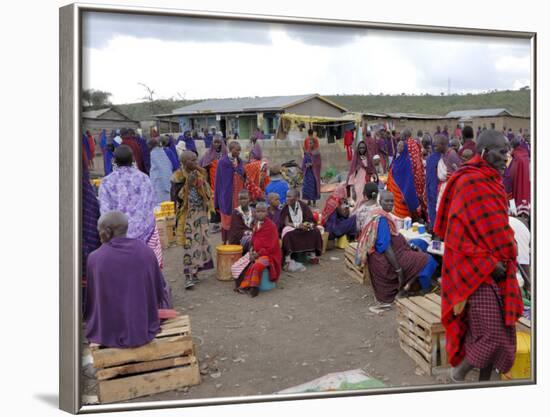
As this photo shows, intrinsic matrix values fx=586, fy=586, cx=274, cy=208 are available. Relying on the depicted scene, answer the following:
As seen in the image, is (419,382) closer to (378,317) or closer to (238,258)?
(378,317)

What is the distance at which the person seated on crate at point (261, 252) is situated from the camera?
6.42 meters

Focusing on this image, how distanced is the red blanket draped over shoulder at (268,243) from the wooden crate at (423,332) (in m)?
1.86

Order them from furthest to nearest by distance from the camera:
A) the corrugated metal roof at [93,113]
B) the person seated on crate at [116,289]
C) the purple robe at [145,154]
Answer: the purple robe at [145,154]
the person seated on crate at [116,289]
the corrugated metal roof at [93,113]

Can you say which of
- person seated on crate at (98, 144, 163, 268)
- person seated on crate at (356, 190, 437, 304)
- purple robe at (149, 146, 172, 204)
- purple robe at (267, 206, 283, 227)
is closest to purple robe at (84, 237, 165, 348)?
person seated on crate at (98, 144, 163, 268)

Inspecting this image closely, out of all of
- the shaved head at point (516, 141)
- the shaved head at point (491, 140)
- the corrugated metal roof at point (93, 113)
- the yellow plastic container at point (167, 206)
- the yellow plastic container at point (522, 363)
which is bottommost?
the yellow plastic container at point (522, 363)

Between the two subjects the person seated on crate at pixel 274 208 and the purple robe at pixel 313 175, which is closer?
the person seated on crate at pixel 274 208

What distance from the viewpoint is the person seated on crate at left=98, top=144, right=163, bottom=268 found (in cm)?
471

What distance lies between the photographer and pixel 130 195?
4.92 m

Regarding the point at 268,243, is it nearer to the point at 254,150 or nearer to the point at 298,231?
the point at 298,231

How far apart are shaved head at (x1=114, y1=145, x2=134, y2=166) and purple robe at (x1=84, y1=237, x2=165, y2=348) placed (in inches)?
35.7

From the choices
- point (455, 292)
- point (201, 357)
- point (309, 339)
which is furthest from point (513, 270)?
point (201, 357)

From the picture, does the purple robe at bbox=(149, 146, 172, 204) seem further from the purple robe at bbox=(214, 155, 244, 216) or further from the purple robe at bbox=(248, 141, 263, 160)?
the purple robe at bbox=(248, 141, 263, 160)

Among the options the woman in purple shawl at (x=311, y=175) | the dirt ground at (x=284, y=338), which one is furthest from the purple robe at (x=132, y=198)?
the woman in purple shawl at (x=311, y=175)

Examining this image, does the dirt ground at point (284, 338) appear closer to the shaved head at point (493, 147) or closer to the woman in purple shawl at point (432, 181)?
the woman in purple shawl at point (432, 181)
